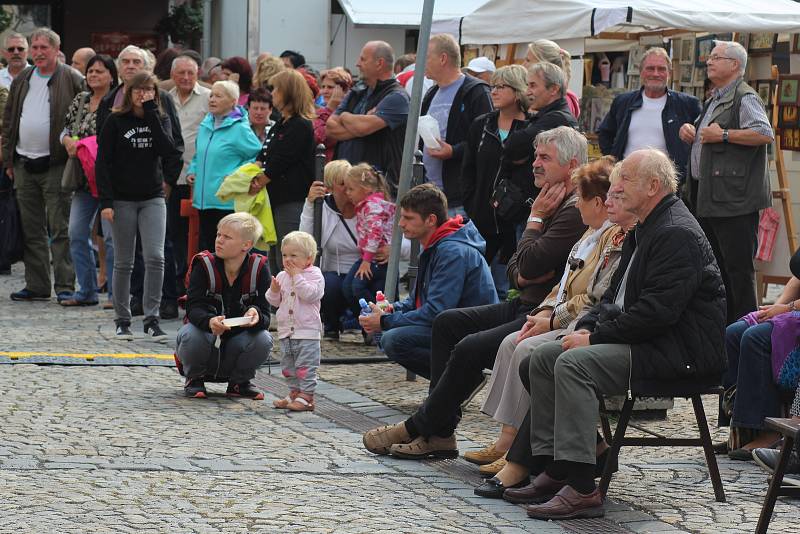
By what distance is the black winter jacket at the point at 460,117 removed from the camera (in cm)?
1075

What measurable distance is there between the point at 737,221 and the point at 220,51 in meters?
21.7

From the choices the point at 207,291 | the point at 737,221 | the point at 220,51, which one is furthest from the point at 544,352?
the point at 220,51

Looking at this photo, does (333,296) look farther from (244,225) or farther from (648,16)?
(648,16)

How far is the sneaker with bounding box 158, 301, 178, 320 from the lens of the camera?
1222cm

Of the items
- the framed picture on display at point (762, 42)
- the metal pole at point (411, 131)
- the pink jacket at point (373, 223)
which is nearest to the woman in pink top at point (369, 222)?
the pink jacket at point (373, 223)

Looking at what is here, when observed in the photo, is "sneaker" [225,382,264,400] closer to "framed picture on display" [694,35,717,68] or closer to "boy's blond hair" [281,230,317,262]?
"boy's blond hair" [281,230,317,262]

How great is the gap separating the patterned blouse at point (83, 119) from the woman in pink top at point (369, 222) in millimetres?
3032

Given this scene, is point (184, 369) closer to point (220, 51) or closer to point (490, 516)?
point (490, 516)

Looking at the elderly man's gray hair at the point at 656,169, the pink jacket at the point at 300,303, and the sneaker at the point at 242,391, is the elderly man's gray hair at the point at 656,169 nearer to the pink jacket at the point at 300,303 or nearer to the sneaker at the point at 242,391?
the pink jacket at the point at 300,303

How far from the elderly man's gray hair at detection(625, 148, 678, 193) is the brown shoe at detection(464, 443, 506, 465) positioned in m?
1.58

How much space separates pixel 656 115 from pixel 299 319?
375cm

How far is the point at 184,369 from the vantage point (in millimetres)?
8781

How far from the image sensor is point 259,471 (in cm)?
678

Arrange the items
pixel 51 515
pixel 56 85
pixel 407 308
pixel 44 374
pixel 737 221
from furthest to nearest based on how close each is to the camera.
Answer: pixel 56 85 < pixel 737 221 < pixel 44 374 < pixel 407 308 < pixel 51 515
